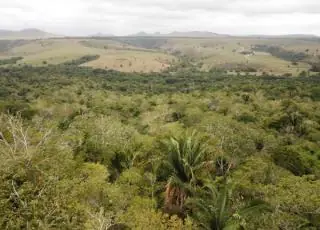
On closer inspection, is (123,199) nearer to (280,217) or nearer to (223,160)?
(280,217)

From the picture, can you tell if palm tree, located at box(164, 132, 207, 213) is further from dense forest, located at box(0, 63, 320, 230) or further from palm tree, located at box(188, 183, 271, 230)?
palm tree, located at box(188, 183, 271, 230)

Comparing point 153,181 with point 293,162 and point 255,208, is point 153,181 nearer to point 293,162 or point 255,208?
point 255,208

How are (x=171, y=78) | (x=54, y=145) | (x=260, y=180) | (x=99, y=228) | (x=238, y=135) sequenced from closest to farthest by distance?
(x=99, y=228) < (x=54, y=145) < (x=260, y=180) < (x=238, y=135) < (x=171, y=78)

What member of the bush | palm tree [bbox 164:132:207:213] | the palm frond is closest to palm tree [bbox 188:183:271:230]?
the palm frond

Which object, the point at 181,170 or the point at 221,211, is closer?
the point at 221,211

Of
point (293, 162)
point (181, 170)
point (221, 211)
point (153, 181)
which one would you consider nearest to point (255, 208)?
point (221, 211)

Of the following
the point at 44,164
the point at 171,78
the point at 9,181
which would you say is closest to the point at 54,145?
the point at 44,164
